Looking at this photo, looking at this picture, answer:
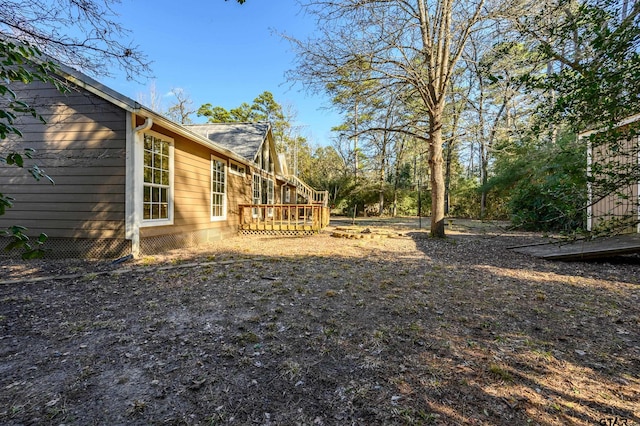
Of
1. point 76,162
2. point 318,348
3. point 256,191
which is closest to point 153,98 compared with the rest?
point 256,191

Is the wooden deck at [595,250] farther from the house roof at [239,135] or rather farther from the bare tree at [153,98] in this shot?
the bare tree at [153,98]

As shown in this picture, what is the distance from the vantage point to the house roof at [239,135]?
36.8ft

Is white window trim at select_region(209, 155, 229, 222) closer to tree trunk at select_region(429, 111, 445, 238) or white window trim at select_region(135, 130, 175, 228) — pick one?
white window trim at select_region(135, 130, 175, 228)

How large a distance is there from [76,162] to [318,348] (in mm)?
6170

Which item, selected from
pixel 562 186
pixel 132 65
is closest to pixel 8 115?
pixel 132 65

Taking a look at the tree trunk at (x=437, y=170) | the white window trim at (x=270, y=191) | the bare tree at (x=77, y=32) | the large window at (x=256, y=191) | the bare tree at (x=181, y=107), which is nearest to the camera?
the bare tree at (x=77, y=32)

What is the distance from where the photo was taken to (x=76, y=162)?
5836mm

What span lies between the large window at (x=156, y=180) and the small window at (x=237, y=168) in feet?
10.6

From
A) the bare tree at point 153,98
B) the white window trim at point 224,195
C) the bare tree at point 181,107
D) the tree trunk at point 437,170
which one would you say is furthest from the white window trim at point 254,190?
the bare tree at point 181,107

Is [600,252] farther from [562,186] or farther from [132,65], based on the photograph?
[132,65]

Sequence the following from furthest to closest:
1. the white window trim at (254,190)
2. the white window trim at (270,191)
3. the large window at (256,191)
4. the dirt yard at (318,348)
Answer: the white window trim at (270,191) → the large window at (256,191) → the white window trim at (254,190) → the dirt yard at (318,348)

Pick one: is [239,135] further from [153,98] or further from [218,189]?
[153,98]

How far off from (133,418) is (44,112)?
674cm

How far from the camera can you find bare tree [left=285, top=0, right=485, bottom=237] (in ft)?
24.6
